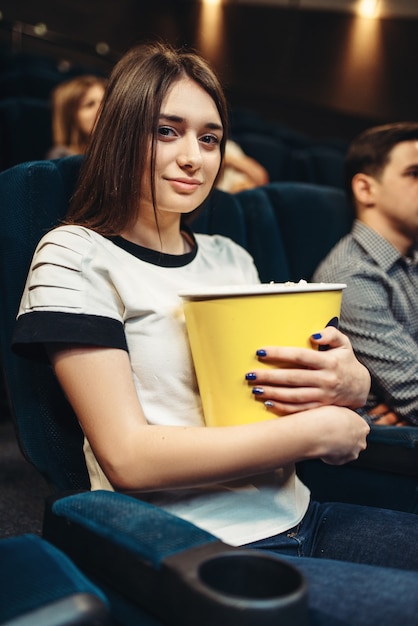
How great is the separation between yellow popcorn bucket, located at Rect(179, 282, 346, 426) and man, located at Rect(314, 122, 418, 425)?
0.29 metres

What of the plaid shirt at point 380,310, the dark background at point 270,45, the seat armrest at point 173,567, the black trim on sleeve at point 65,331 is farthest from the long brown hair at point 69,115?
the dark background at point 270,45

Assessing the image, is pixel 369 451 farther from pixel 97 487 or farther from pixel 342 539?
pixel 97 487

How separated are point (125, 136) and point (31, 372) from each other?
25cm

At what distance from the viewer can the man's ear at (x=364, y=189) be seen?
1064 millimetres

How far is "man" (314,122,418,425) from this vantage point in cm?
88

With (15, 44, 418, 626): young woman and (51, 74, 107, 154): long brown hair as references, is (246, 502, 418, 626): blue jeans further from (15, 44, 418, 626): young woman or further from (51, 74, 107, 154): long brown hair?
(51, 74, 107, 154): long brown hair

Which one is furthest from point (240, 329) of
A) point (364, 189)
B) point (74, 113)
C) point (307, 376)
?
point (74, 113)

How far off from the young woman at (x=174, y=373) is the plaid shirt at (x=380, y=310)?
0.19 m

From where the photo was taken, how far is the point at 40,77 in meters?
2.83

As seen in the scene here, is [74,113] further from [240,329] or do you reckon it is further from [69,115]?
[240,329]

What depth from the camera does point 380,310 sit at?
3.00 ft

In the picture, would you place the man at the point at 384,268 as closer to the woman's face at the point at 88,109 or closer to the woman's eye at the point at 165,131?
the woman's eye at the point at 165,131

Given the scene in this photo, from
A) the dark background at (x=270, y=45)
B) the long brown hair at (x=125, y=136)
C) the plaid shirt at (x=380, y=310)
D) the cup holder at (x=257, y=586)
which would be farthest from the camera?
the dark background at (x=270, y=45)

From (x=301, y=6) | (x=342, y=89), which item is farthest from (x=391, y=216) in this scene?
(x=301, y=6)
